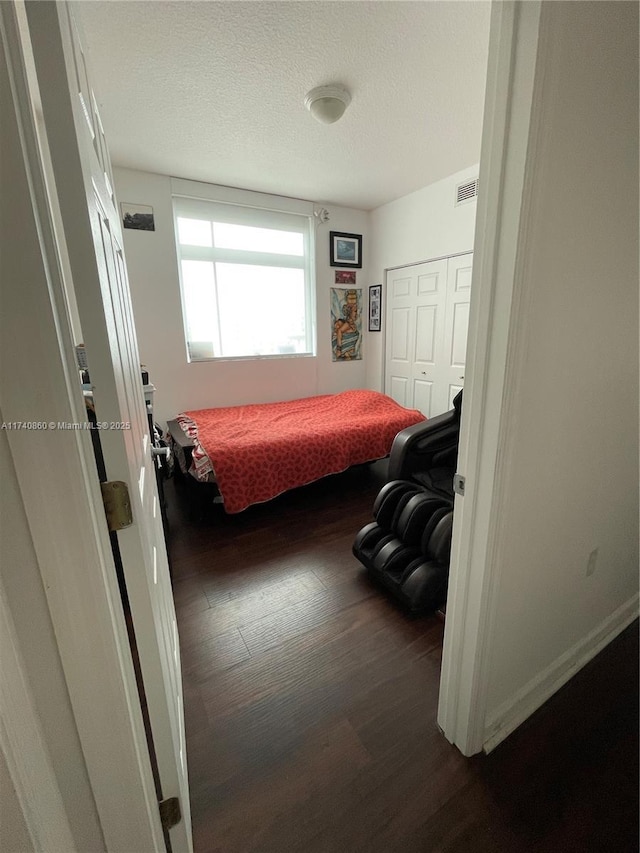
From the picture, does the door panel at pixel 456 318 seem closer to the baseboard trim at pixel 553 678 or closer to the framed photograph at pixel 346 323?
the framed photograph at pixel 346 323

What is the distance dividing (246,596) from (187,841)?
3.37 feet

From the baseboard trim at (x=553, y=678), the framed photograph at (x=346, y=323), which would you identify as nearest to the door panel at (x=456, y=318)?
the framed photograph at (x=346, y=323)

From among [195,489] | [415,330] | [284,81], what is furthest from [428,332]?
[195,489]

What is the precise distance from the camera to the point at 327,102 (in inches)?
85.0

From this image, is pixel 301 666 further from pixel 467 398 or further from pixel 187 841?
pixel 467 398

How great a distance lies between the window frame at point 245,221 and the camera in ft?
11.5

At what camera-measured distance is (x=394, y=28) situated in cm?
173

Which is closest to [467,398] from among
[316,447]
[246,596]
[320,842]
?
[320,842]

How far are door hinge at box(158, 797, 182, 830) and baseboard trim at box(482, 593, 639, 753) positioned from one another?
955 millimetres

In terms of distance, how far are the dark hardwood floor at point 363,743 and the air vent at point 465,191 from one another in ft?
11.2

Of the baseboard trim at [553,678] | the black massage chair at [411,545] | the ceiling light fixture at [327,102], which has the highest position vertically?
the ceiling light fixture at [327,102]

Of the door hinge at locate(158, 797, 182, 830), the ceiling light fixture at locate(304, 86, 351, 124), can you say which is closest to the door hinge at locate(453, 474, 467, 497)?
the door hinge at locate(158, 797, 182, 830)

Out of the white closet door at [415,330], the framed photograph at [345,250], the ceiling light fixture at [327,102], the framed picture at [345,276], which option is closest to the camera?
the ceiling light fixture at [327,102]

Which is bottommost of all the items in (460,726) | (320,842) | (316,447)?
(320,842)
